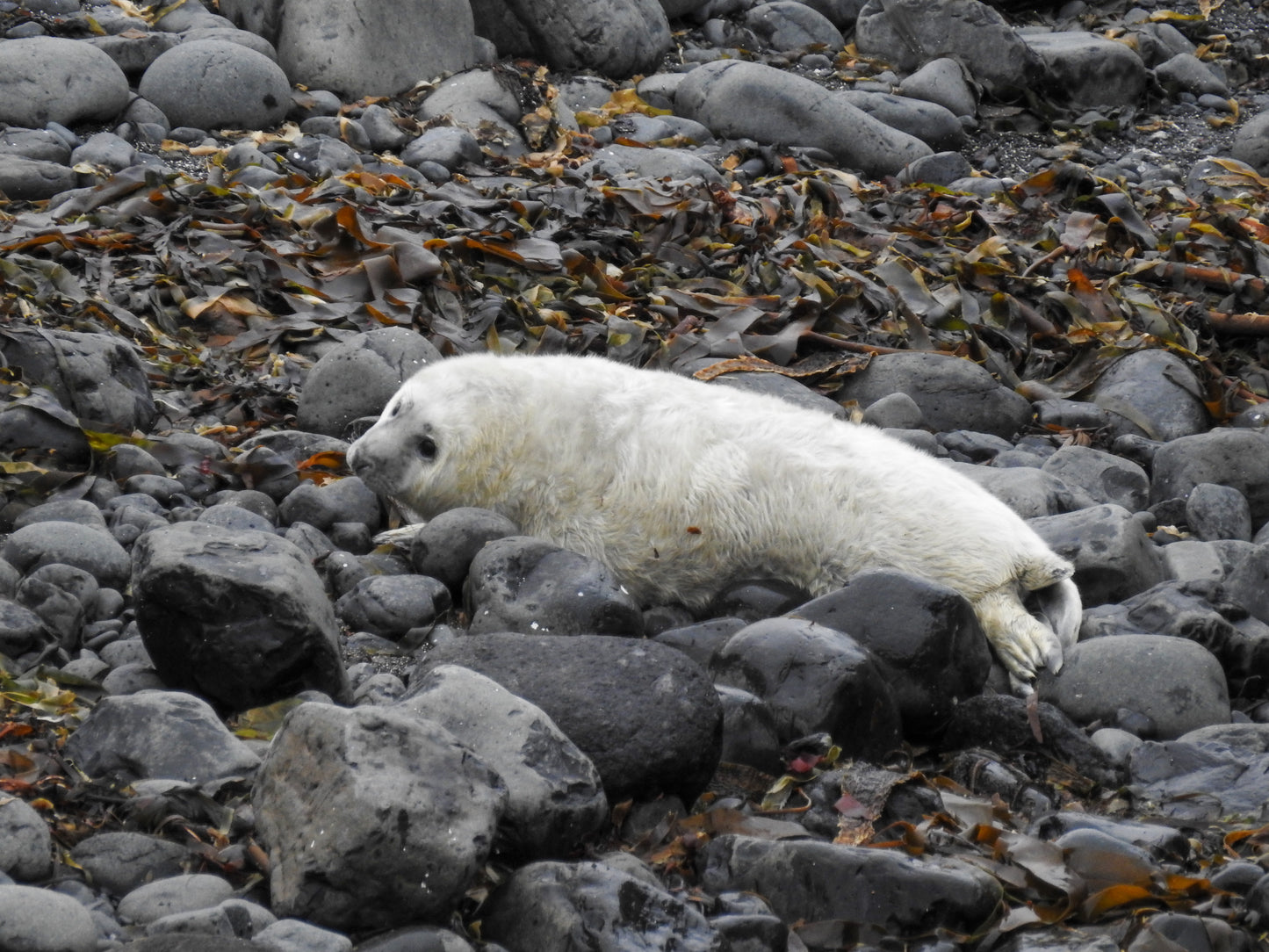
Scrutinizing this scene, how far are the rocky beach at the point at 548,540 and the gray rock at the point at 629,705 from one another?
11mm

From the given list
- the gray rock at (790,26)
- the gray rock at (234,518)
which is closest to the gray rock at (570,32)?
the gray rock at (790,26)

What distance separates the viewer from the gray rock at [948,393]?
6.77 m

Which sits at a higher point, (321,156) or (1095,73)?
(1095,73)

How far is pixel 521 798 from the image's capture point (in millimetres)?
2918

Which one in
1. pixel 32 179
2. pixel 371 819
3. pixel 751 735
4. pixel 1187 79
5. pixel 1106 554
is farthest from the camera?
pixel 1187 79

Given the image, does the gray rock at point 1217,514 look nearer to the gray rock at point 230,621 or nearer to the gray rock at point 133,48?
the gray rock at point 230,621

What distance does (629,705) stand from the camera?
331 centimetres

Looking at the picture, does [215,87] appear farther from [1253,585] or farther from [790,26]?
[1253,585]

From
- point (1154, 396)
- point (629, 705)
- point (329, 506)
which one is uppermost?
point (629, 705)

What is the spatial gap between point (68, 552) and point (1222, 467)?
4.59 m

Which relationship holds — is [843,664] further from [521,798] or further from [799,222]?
[799,222]

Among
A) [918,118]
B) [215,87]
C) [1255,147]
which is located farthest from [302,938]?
[1255,147]

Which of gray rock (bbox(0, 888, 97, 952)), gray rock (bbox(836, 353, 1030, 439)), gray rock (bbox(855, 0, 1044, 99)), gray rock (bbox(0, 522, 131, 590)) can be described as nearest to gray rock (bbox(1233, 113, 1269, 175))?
gray rock (bbox(855, 0, 1044, 99))

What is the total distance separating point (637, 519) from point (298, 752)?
2011 millimetres
